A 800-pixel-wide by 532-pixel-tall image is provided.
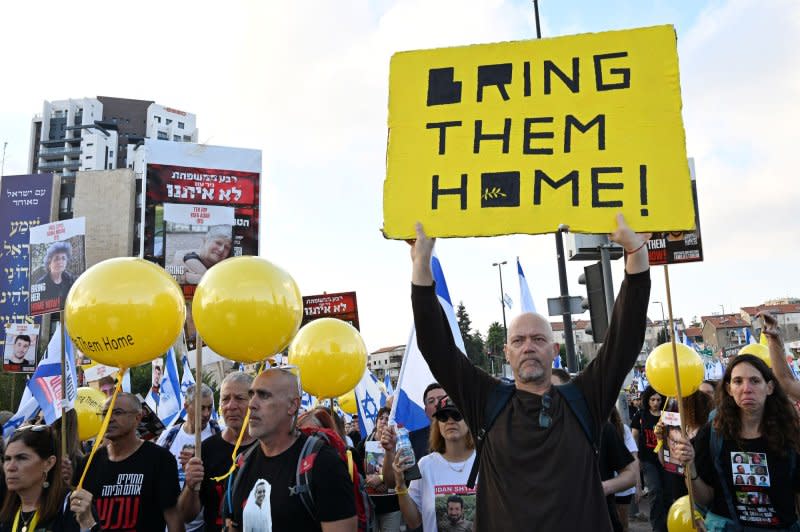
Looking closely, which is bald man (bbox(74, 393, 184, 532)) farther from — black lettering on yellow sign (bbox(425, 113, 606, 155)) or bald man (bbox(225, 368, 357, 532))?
black lettering on yellow sign (bbox(425, 113, 606, 155))

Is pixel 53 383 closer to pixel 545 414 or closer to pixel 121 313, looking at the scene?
pixel 121 313

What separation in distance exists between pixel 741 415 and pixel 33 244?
255 inches

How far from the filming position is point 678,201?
3.10 metres

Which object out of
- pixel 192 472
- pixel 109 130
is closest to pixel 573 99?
pixel 192 472

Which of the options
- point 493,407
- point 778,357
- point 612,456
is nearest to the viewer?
point 493,407

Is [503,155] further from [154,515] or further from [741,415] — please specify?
[154,515]

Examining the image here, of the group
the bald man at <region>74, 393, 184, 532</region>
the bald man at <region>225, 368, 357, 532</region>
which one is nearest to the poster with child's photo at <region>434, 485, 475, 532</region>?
the bald man at <region>225, 368, 357, 532</region>

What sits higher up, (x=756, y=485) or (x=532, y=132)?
(x=532, y=132)

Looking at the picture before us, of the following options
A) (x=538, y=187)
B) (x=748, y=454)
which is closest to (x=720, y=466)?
(x=748, y=454)

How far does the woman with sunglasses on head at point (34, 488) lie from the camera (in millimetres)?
3887

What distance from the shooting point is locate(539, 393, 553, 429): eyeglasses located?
2816 mm

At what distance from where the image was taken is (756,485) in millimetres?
4023

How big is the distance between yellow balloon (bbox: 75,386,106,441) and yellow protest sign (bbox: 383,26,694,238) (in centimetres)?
593

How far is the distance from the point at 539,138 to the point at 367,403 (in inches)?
283
